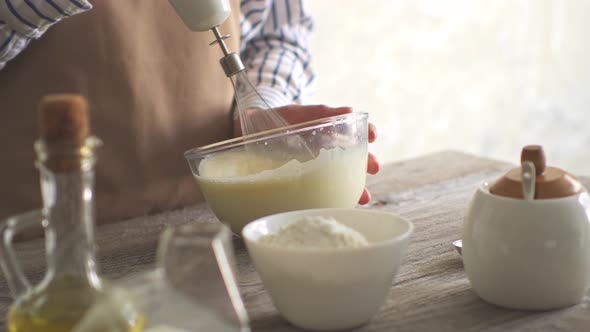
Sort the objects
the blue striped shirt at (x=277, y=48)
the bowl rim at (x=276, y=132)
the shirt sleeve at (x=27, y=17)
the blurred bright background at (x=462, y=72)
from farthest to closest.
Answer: the blurred bright background at (x=462, y=72), the blue striped shirt at (x=277, y=48), the shirt sleeve at (x=27, y=17), the bowl rim at (x=276, y=132)

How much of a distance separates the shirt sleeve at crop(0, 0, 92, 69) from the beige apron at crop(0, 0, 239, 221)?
0.04 meters

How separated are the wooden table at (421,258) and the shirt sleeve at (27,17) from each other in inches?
10.9

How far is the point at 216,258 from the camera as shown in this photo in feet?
1.45

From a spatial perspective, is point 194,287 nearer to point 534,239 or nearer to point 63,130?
point 63,130

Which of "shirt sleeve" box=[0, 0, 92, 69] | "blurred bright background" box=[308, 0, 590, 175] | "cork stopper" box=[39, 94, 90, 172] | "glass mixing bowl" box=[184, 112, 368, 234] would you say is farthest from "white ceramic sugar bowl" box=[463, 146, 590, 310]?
"blurred bright background" box=[308, 0, 590, 175]

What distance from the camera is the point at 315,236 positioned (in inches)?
22.0

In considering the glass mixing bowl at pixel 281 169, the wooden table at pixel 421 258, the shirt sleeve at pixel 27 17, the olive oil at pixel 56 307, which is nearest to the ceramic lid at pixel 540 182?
the wooden table at pixel 421 258

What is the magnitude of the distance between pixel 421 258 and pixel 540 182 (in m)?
0.19

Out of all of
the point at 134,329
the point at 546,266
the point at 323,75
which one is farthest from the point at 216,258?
the point at 323,75

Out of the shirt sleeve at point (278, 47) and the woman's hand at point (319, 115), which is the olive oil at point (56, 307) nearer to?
the woman's hand at point (319, 115)

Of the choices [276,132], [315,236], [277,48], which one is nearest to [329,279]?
[315,236]

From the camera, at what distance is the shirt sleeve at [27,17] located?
87 cm

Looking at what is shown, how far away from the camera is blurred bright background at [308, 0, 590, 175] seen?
252 cm

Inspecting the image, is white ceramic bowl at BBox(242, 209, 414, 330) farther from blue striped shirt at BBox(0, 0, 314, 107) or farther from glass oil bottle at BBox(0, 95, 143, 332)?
blue striped shirt at BBox(0, 0, 314, 107)
